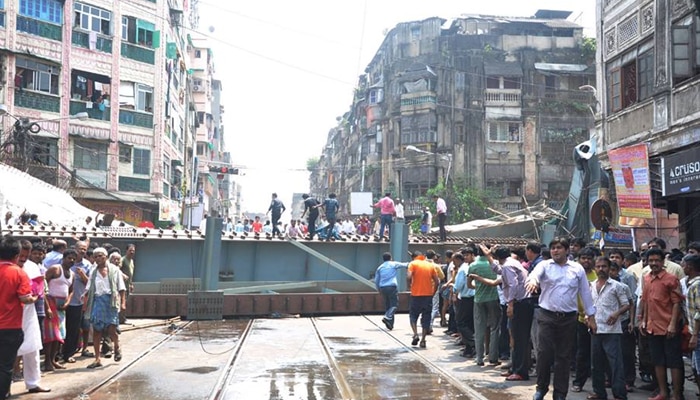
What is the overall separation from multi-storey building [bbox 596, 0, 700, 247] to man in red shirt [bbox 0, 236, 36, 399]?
11659mm

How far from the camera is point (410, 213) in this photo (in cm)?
4547

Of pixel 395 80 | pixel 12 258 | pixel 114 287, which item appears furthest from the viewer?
pixel 395 80

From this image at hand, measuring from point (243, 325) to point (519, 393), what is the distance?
863 cm

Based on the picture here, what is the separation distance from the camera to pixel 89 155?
31156 mm

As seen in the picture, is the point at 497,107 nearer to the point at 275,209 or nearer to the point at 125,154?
the point at 125,154

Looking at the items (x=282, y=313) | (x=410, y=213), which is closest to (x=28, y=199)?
(x=282, y=313)

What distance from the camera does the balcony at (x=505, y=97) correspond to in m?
44.4

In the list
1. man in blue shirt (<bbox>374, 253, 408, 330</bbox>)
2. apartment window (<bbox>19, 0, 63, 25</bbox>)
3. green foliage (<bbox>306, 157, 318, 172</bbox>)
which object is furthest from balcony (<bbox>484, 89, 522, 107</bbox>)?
green foliage (<bbox>306, 157, 318, 172</bbox>)

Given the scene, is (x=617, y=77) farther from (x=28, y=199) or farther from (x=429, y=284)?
(x=28, y=199)

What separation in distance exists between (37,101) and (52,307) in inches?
916

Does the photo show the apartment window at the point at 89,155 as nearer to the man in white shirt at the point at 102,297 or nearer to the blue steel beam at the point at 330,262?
the blue steel beam at the point at 330,262

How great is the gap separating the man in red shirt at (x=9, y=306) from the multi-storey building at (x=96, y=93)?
805 inches

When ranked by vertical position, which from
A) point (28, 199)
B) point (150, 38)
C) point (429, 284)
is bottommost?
point (429, 284)

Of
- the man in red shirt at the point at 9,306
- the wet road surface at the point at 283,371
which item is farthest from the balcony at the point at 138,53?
the man in red shirt at the point at 9,306
